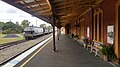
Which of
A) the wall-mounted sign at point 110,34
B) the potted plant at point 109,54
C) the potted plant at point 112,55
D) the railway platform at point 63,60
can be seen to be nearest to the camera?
the railway platform at point 63,60

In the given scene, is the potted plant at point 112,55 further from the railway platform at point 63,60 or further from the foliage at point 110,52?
the railway platform at point 63,60

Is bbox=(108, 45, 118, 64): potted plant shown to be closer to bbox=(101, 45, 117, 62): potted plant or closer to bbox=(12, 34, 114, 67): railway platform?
bbox=(101, 45, 117, 62): potted plant

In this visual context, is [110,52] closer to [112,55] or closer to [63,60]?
[112,55]

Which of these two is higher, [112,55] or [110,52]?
[110,52]

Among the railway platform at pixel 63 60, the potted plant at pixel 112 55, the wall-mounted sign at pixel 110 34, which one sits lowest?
the railway platform at pixel 63 60

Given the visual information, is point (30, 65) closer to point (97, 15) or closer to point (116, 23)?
point (116, 23)

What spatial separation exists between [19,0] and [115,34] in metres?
5.12

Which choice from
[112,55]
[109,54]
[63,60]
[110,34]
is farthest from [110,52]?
[63,60]

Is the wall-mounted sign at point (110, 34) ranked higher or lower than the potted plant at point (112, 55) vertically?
higher

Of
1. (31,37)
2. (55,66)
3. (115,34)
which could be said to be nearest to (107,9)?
(115,34)

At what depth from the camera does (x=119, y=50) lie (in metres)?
10.1

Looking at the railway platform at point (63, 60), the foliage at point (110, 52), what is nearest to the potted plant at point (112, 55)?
the foliage at point (110, 52)

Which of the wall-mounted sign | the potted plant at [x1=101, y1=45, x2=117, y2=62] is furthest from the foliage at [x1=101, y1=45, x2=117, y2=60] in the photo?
the wall-mounted sign

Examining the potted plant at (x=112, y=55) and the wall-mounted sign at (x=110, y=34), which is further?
the wall-mounted sign at (x=110, y=34)
